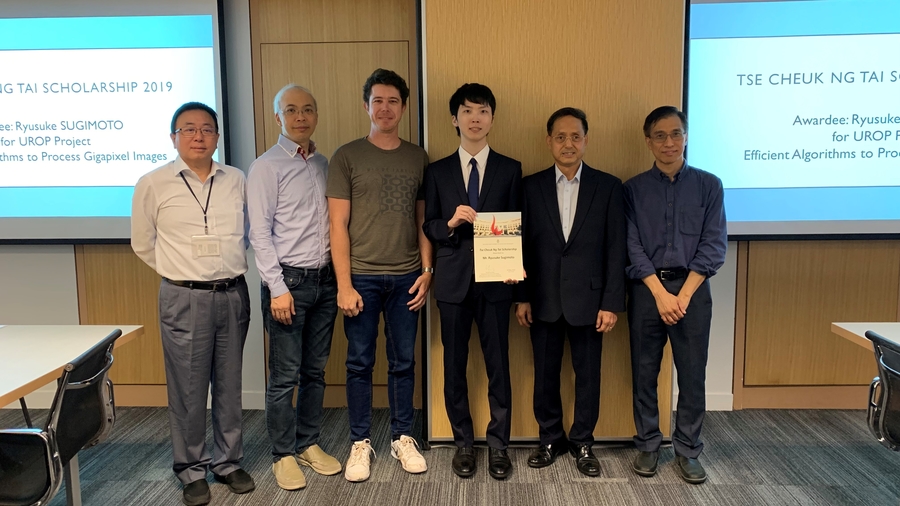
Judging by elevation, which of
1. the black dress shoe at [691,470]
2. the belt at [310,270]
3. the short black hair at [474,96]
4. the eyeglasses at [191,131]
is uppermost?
the short black hair at [474,96]

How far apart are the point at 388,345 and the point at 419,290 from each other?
33cm

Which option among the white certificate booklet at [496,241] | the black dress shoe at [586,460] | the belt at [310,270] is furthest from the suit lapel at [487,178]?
the black dress shoe at [586,460]

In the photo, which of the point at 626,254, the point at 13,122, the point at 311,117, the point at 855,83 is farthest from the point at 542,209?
the point at 13,122

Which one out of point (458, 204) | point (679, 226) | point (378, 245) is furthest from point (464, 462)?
point (679, 226)

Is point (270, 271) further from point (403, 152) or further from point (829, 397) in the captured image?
point (829, 397)

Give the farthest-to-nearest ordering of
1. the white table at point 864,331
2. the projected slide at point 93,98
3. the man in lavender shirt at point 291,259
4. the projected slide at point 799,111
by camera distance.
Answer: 1. the projected slide at point 93,98
2. the projected slide at point 799,111
3. the man in lavender shirt at point 291,259
4. the white table at point 864,331

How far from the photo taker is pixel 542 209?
2.60 m

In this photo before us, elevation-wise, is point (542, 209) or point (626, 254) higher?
point (542, 209)

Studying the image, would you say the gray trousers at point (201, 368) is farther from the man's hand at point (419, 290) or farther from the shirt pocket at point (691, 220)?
the shirt pocket at point (691, 220)

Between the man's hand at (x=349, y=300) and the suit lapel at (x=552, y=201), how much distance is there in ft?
3.11

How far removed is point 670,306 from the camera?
99.8 inches

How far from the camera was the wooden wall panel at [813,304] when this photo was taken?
338 centimetres

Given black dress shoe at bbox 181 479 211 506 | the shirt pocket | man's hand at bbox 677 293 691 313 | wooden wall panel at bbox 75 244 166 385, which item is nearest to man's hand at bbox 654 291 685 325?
man's hand at bbox 677 293 691 313

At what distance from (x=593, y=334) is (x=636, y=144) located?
0.99 metres
